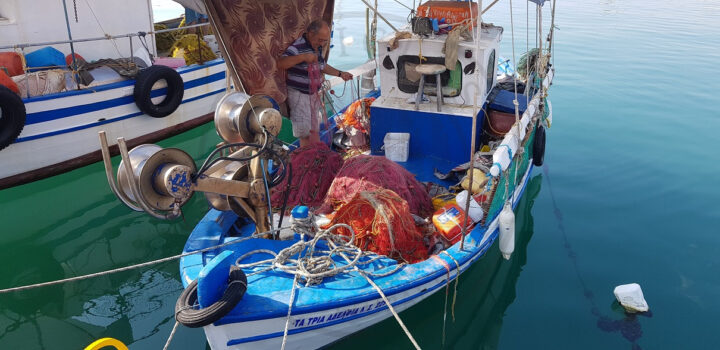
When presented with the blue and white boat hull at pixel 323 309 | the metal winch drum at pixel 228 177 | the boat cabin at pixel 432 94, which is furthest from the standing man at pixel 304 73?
the metal winch drum at pixel 228 177

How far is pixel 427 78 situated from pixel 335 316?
13.0 ft

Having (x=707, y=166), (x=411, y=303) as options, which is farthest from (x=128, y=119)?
(x=707, y=166)

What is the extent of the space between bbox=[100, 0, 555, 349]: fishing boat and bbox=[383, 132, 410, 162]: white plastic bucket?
0.02 metres

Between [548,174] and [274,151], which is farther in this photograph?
[548,174]

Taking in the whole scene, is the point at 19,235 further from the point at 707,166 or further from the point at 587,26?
the point at 587,26

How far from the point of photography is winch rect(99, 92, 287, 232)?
332 cm

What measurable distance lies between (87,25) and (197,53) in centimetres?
236

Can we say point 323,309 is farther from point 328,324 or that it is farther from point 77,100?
point 77,100

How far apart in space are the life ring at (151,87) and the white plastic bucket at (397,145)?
17.3 ft

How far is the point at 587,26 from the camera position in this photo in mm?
22828

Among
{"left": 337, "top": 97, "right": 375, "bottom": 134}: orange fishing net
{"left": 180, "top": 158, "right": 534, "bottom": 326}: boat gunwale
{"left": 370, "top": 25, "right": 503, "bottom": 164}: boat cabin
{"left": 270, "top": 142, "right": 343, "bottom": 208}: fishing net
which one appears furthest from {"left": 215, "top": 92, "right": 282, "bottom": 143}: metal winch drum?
{"left": 337, "top": 97, "right": 375, "bottom": 134}: orange fishing net

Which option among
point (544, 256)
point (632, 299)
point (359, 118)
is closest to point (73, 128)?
point (359, 118)

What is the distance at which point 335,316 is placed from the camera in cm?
406

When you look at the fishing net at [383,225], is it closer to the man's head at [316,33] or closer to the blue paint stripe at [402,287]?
the blue paint stripe at [402,287]
